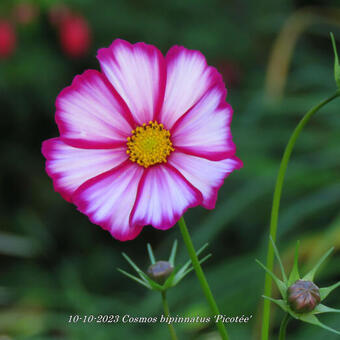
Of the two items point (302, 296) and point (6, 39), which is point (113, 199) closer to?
point (302, 296)

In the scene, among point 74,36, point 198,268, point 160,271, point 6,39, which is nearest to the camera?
point 198,268

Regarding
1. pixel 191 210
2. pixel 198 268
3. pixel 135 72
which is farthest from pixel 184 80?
pixel 191 210

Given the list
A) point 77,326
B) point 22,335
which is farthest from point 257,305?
point 22,335

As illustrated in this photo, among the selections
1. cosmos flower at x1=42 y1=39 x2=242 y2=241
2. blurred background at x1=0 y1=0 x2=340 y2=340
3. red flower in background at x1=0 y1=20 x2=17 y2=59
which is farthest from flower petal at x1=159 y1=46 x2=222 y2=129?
red flower in background at x1=0 y1=20 x2=17 y2=59

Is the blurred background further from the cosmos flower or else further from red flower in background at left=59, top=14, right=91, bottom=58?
the cosmos flower

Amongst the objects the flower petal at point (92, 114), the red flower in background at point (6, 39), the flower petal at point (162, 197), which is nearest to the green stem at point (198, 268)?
the flower petal at point (162, 197)

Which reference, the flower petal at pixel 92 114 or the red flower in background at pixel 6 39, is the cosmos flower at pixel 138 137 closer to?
the flower petal at pixel 92 114
